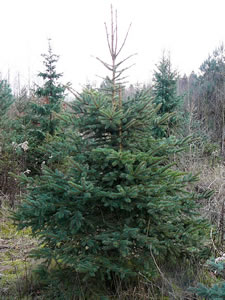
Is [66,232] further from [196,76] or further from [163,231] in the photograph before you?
[196,76]

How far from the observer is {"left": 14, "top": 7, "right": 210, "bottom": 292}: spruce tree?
261cm

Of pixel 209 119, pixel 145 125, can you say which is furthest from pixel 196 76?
pixel 145 125

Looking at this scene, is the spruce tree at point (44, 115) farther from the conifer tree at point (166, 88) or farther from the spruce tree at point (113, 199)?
the spruce tree at point (113, 199)

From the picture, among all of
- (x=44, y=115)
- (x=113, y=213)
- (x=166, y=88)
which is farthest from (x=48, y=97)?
(x=113, y=213)

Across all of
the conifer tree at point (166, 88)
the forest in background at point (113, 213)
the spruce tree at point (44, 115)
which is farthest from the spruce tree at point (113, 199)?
the conifer tree at point (166, 88)

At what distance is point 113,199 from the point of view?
2.76 metres

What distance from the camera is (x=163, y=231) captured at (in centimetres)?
285

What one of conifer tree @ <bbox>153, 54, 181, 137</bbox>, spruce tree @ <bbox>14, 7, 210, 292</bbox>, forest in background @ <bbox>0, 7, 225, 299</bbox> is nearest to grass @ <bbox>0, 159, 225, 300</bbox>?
forest in background @ <bbox>0, 7, 225, 299</bbox>

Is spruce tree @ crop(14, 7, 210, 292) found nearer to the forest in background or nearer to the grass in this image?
the forest in background

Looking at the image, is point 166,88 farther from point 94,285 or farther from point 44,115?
point 94,285

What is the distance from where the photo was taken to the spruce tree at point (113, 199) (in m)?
2.61

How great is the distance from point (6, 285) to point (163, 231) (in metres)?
1.96

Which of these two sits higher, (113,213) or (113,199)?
(113,199)

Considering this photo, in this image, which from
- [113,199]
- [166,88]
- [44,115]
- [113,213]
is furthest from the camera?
[166,88]
